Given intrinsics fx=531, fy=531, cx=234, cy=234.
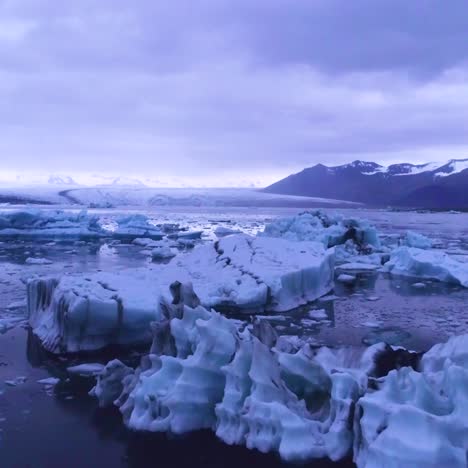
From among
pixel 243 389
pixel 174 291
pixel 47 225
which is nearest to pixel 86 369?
pixel 174 291

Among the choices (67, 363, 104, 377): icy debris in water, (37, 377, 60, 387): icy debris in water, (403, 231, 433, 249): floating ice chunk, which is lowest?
(37, 377, 60, 387): icy debris in water

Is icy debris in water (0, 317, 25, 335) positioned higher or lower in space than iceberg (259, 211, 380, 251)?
lower

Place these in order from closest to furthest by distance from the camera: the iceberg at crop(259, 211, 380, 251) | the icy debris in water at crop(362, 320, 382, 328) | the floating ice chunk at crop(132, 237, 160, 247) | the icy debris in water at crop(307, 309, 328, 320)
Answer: the icy debris in water at crop(362, 320, 382, 328), the icy debris in water at crop(307, 309, 328, 320), the iceberg at crop(259, 211, 380, 251), the floating ice chunk at crop(132, 237, 160, 247)

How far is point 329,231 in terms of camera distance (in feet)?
53.3

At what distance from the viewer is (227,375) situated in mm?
4035

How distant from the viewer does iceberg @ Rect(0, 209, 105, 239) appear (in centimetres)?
2067

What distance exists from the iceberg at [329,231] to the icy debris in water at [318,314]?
756 cm

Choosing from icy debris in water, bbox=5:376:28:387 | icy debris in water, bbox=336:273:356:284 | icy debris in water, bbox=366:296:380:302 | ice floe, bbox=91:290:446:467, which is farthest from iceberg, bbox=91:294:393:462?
icy debris in water, bbox=336:273:356:284

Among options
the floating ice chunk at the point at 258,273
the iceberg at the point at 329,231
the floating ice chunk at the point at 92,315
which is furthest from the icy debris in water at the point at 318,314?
the iceberg at the point at 329,231

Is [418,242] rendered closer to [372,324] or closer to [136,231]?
[372,324]

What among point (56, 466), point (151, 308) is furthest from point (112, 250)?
point (56, 466)

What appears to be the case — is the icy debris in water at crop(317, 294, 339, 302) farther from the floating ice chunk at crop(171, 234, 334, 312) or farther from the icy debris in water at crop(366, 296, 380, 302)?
the icy debris in water at crop(366, 296, 380, 302)

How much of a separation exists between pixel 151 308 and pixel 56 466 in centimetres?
264

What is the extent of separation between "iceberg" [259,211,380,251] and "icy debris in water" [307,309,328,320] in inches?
298
